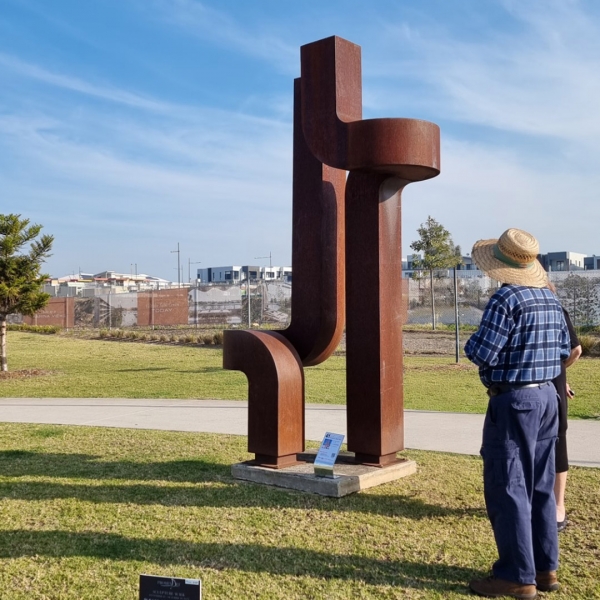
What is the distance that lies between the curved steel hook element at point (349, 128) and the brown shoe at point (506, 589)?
3302 mm

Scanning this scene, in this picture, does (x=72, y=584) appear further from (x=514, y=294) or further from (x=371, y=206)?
(x=371, y=206)

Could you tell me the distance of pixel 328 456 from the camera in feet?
19.4

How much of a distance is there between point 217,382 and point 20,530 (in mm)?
9240

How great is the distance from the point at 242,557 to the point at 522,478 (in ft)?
5.77

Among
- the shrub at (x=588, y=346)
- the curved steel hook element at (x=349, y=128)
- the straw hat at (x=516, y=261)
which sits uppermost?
the curved steel hook element at (x=349, y=128)

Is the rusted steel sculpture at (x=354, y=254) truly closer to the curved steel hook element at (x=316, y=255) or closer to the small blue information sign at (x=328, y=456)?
the curved steel hook element at (x=316, y=255)

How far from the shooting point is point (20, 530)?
16.6 feet

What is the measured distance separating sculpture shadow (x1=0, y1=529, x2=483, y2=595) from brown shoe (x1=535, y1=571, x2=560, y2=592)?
390mm

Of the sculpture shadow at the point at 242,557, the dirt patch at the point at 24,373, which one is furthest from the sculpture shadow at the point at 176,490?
the dirt patch at the point at 24,373

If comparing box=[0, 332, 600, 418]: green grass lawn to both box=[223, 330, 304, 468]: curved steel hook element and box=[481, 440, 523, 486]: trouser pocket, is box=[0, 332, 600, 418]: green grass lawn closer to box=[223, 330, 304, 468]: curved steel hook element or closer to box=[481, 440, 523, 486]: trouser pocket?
box=[223, 330, 304, 468]: curved steel hook element

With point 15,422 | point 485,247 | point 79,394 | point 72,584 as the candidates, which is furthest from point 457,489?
point 79,394

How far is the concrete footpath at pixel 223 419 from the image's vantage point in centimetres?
790

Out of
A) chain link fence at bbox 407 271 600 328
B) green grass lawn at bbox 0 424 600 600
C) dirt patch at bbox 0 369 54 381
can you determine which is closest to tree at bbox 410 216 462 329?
chain link fence at bbox 407 271 600 328

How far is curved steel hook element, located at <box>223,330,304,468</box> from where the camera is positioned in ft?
20.8
